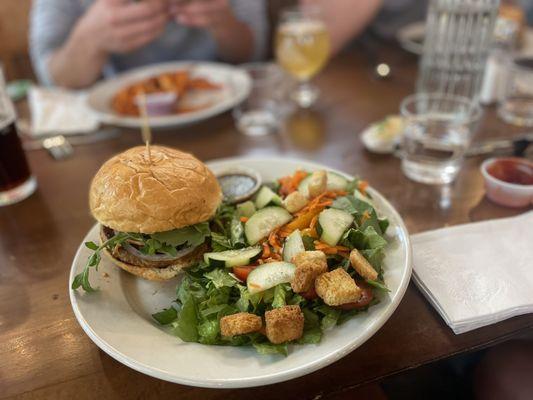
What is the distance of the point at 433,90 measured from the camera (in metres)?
2.28

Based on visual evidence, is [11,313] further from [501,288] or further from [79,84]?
[79,84]

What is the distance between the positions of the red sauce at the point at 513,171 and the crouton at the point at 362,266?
0.81 m

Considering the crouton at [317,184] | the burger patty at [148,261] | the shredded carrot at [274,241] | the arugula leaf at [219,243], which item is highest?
the crouton at [317,184]

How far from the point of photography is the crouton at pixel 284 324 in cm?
100

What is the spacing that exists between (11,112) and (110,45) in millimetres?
1031

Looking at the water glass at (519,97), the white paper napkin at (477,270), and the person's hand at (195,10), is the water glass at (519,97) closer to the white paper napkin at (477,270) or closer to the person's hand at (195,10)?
the white paper napkin at (477,270)

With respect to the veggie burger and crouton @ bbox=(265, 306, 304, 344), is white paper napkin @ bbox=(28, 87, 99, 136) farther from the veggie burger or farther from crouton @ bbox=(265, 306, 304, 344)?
crouton @ bbox=(265, 306, 304, 344)

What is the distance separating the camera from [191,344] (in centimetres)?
106

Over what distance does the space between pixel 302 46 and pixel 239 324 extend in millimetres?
1708

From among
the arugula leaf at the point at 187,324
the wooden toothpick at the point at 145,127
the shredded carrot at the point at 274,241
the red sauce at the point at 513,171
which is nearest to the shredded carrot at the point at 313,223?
the shredded carrot at the point at 274,241

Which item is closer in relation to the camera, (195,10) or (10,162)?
(10,162)


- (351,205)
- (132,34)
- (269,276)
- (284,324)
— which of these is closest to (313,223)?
(351,205)

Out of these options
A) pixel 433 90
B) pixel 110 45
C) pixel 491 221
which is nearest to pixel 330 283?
pixel 491 221

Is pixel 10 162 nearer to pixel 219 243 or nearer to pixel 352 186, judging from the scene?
pixel 219 243
